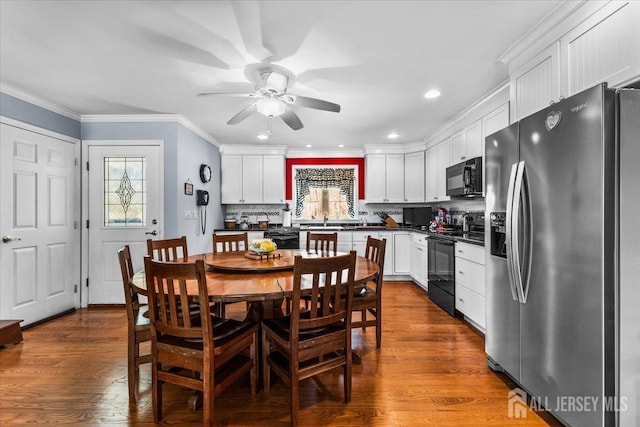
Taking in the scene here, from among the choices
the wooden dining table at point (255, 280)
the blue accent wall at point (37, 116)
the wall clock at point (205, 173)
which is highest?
the blue accent wall at point (37, 116)

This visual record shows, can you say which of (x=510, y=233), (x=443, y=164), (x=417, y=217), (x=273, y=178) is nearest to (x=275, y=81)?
(x=510, y=233)

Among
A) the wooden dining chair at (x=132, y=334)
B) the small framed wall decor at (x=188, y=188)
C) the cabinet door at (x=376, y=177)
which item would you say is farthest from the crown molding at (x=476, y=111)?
the small framed wall decor at (x=188, y=188)

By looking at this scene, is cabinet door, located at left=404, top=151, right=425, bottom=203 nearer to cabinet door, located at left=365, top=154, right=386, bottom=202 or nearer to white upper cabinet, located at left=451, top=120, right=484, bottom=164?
cabinet door, located at left=365, top=154, right=386, bottom=202

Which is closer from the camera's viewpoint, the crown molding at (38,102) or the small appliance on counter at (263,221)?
the crown molding at (38,102)

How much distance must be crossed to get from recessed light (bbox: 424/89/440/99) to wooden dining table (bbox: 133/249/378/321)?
1870mm

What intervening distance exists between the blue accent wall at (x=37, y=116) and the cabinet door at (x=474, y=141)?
15.8 feet

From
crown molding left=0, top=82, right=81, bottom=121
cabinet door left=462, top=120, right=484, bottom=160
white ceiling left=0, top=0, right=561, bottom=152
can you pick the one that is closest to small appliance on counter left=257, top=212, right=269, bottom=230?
white ceiling left=0, top=0, right=561, bottom=152

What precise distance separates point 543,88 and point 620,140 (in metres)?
0.92

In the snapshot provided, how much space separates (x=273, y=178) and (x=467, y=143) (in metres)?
3.21

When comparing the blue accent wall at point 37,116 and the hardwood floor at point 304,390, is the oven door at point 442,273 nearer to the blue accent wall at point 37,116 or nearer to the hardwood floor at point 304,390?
the hardwood floor at point 304,390

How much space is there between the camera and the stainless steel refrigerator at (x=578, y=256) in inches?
54.2

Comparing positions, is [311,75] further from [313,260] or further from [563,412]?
[563,412]

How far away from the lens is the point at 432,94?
3.21 metres

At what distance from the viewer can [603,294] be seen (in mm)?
1386
